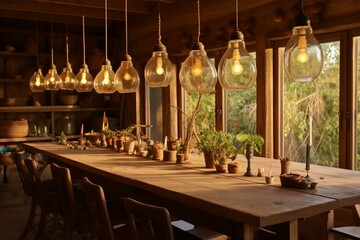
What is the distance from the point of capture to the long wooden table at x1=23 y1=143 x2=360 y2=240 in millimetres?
1968

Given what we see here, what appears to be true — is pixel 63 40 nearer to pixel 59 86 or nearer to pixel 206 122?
pixel 59 86

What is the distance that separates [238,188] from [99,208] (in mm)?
884

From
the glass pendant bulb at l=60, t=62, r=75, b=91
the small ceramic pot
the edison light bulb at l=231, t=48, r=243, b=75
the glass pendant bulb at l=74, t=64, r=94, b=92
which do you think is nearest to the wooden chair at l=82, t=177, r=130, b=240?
the small ceramic pot

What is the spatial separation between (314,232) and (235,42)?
2254mm

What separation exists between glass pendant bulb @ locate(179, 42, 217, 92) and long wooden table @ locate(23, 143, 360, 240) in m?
0.56

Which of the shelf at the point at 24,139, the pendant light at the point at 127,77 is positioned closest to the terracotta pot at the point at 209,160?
the pendant light at the point at 127,77

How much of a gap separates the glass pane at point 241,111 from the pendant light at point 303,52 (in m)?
2.51

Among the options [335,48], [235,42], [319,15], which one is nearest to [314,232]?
[335,48]

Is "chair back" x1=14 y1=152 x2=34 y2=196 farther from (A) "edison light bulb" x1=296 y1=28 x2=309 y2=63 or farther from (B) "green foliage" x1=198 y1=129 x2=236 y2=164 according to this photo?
(A) "edison light bulb" x1=296 y1=28 x2=309 y2=63

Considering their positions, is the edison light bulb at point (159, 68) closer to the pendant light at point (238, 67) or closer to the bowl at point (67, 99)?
the pendant light at point (238, 67)

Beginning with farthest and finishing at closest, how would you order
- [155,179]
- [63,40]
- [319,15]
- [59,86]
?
[63,40] → [59,86] → [319,15] → [155,179]

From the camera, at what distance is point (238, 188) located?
7.82 feet

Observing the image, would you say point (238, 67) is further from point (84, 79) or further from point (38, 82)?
point (38, 82)

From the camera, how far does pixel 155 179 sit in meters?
2.67
